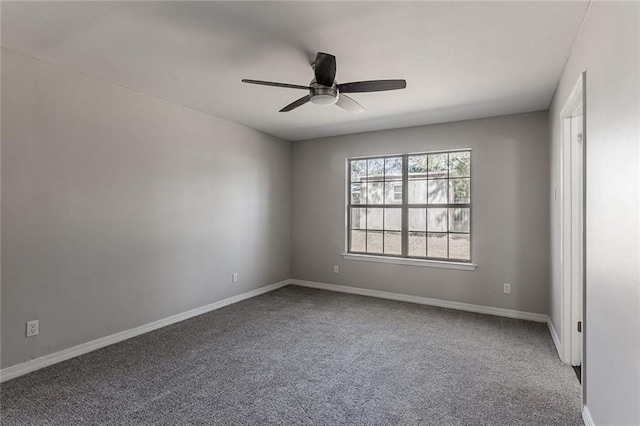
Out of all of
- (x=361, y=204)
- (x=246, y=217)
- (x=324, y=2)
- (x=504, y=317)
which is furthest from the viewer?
(x=361, y=204)

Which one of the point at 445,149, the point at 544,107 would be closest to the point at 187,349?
the point at 445,149

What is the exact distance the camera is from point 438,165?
15.4ft

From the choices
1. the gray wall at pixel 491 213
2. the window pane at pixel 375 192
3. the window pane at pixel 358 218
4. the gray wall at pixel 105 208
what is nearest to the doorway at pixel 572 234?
the gray wall at pixel 491 213

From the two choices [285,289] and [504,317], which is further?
[285,289]

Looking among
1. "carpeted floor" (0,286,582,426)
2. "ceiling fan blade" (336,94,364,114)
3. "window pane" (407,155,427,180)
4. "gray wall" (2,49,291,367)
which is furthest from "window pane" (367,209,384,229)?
"ceiling fan blade" (336,94,364,114)

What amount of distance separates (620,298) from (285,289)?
4.47 m

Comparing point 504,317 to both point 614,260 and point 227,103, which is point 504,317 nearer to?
point 614,260

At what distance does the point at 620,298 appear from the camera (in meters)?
1.46

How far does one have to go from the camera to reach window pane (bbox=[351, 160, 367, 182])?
5309 mm

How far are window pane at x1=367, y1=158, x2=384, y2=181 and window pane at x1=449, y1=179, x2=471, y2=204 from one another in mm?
1041

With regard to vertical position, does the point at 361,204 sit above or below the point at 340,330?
above

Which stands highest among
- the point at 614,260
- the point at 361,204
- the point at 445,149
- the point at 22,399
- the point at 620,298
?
the point at 445,149

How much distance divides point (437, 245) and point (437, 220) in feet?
1.16

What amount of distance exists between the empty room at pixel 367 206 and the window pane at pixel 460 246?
3cm
